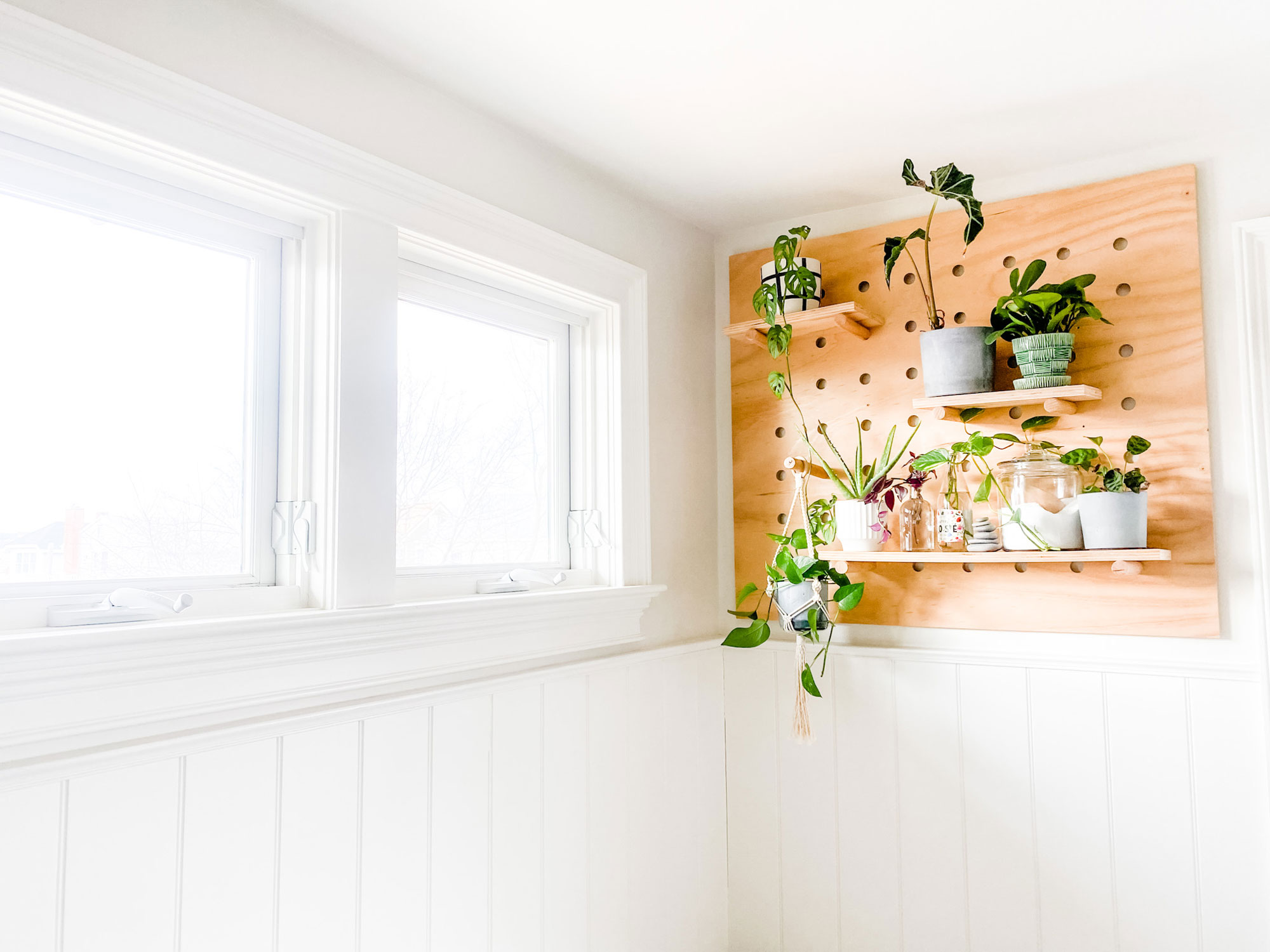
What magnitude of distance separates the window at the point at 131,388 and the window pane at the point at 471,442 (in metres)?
0.29

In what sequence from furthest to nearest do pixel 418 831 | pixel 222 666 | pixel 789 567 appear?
pixel 789 567, pixel 418 831, pixel 222 666

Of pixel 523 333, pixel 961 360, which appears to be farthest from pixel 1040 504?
pixel 523 333

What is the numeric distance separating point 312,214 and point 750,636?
1317mm

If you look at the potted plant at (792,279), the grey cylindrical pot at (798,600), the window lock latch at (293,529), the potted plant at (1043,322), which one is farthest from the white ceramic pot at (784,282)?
the window lock latch at (293,529)

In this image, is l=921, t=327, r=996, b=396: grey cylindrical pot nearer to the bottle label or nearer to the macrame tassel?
the bottle label

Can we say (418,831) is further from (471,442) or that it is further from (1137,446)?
(1137,446)

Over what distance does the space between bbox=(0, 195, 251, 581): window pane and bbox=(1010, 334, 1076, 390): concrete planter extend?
1.51 metres

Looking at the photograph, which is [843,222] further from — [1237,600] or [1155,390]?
[1237,600]

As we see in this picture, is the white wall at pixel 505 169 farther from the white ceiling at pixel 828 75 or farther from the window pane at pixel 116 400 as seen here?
the window pane at pixel 116 400

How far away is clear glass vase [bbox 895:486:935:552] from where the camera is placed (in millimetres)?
2068

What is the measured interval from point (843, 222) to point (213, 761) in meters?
1.87

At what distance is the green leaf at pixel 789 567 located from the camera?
207 cm

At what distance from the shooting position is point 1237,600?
1.85 meters

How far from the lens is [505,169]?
1819mm
